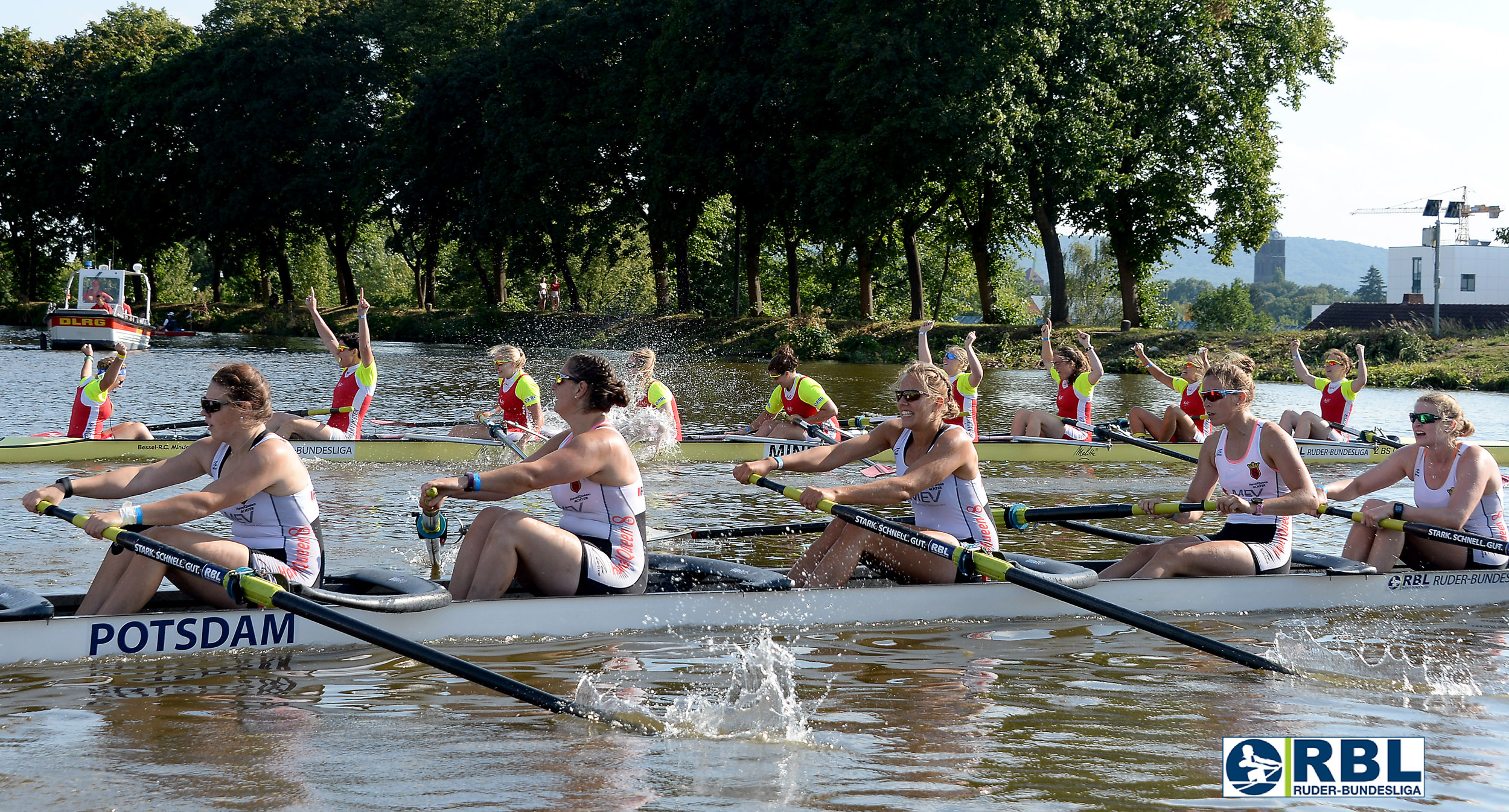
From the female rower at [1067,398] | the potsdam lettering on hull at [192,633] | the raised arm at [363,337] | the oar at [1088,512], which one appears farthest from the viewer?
the female rower at [1067,398]

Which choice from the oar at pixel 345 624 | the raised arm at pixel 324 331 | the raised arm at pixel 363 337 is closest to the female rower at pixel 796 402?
the raised arm at pixel 363 337

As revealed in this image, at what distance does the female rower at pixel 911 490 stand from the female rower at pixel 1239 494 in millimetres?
1180

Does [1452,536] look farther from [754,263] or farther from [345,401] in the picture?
[754,263]

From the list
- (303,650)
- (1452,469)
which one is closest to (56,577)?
(303,650)

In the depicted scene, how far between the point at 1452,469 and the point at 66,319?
3701 centimetres

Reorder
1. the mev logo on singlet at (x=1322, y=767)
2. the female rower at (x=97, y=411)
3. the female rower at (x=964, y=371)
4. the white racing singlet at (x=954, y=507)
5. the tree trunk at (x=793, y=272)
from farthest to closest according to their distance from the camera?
the tree trunk at (x=793, y=272) < the female rower at (x=964, y=371) < the female rower at (x=97, y=411) < the white racing singlet at (x=954, y=507) < the mev logo on singlet at (x=1322, y=767)

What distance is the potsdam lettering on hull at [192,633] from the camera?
582cm

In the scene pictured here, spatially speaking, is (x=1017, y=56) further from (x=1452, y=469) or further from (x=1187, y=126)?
(x=1452, y=469)

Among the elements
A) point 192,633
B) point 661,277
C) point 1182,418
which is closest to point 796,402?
point 1182,418

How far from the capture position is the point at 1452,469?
25.2 ft

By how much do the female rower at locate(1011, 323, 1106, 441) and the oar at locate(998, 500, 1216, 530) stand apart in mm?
6232

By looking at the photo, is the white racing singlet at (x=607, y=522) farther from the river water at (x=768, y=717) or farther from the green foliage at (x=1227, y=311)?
the green foliage at (x=1227, y=311)

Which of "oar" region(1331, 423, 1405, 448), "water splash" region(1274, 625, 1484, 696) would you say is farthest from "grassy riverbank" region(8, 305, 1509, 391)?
"water splash" region(1274, 625, 1484, 696)

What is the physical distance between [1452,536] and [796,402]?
298 inches
